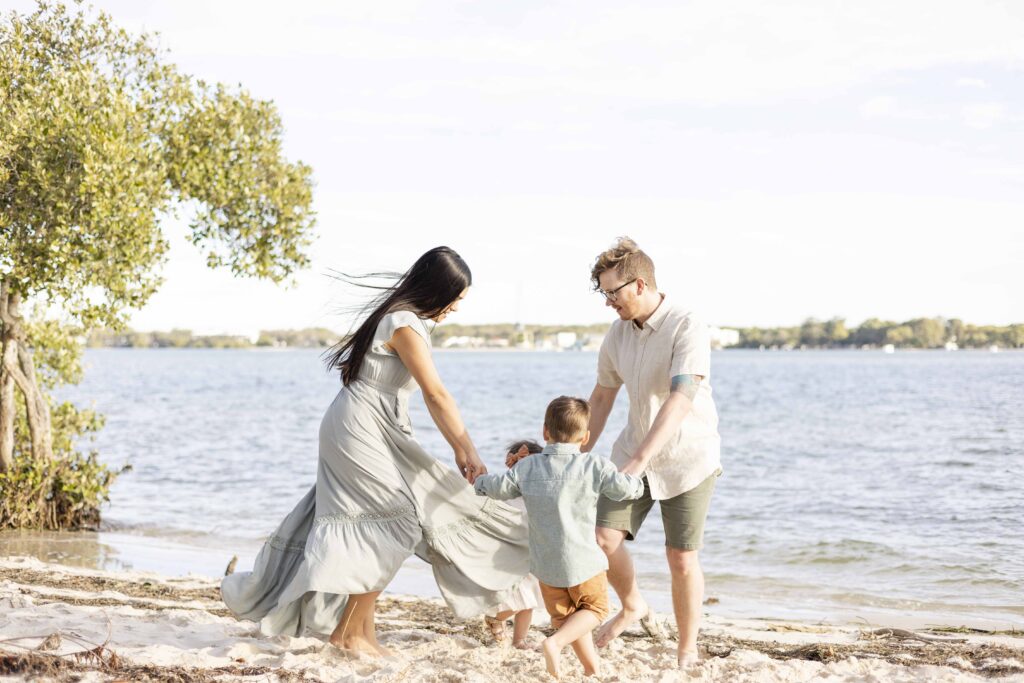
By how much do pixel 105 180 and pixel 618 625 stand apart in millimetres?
5596

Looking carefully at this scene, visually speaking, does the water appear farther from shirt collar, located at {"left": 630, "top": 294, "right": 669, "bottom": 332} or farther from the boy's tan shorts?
shirt collar, located at {"left": 630, "top": 294, "right": 669, "bottom": 332}

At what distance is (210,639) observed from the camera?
17.0 ft

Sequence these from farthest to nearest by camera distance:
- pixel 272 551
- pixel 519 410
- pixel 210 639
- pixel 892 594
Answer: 1. pixel 519 410
2. pixel 892 594
3. pixel 210 639
4. pixel 272 551

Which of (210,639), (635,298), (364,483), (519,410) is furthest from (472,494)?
(519,410)

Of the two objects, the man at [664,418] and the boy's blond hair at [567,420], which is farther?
the man at [664,418]

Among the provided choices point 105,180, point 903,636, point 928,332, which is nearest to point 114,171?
point 105,180

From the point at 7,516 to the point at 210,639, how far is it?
557cm

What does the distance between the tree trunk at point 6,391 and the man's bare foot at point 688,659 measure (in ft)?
23.4

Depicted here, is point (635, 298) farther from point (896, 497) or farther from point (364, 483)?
point (896, 497)

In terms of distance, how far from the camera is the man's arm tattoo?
175 inches

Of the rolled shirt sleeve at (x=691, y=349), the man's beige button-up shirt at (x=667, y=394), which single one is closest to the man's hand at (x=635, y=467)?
the man's beige button-up shirt at (x=667, y=394)

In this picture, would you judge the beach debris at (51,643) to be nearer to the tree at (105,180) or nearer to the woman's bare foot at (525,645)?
the woman's bare foot at (525,645)

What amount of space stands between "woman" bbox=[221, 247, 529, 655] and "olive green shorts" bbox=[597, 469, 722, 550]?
59 cm

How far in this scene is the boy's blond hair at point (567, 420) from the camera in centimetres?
424
